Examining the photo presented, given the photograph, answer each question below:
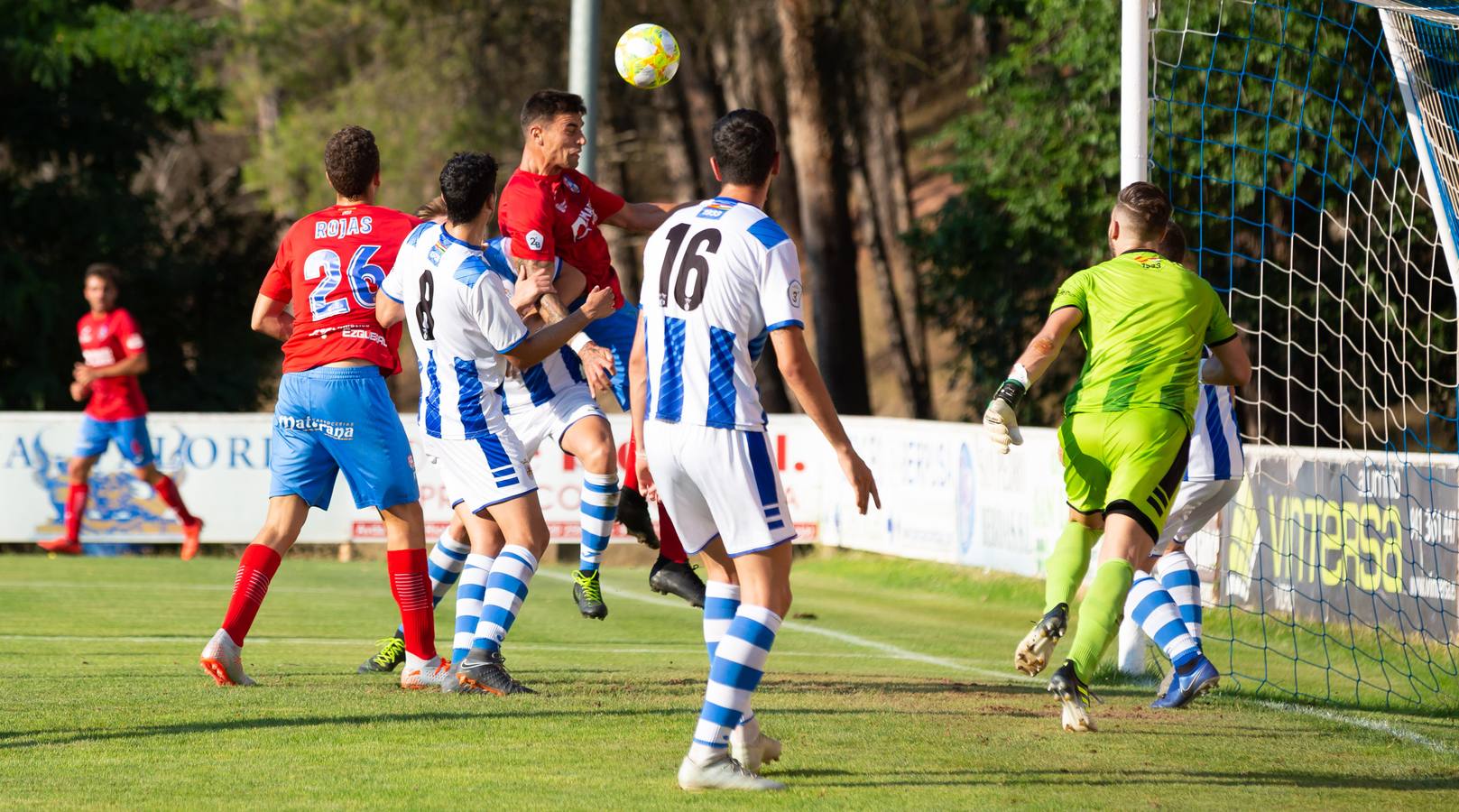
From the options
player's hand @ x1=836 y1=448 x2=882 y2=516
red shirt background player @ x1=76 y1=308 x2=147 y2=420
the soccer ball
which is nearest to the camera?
player's hand @ x1=836 y1=448 x2=882 y2=516

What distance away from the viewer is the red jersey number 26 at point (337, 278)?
23.0 ft

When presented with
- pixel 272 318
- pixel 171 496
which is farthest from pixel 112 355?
pixel 272 318

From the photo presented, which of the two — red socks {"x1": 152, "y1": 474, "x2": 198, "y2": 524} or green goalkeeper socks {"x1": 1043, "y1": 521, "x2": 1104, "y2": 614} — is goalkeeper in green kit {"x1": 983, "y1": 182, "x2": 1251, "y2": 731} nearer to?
green goalkeeper socks {"x1": 1043, "y1": 521, "x2": 1104, "y2": 614}

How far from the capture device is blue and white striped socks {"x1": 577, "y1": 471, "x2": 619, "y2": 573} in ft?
24.6

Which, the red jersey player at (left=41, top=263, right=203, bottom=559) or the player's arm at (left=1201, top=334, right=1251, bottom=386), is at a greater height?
the player's arm at (left=1201, top=334, right=1251, bottom=386)

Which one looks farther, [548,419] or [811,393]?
[548,419]

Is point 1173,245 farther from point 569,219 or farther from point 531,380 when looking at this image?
point 531,380

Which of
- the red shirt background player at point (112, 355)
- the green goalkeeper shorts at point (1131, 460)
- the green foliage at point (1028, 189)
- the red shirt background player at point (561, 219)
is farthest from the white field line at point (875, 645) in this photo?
the green foliage at point (1028, 189)

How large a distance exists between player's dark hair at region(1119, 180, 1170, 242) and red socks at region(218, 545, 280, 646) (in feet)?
12.1

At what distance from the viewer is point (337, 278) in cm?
704

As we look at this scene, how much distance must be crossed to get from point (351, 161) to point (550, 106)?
893 millimetres

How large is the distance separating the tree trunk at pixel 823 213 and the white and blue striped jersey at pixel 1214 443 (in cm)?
1521

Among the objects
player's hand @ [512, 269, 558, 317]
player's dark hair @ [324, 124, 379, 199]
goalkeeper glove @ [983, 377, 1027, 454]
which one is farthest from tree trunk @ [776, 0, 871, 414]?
goalkeeper glove @ [983, 377, 1027, 454]

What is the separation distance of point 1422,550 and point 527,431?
5695 mm
